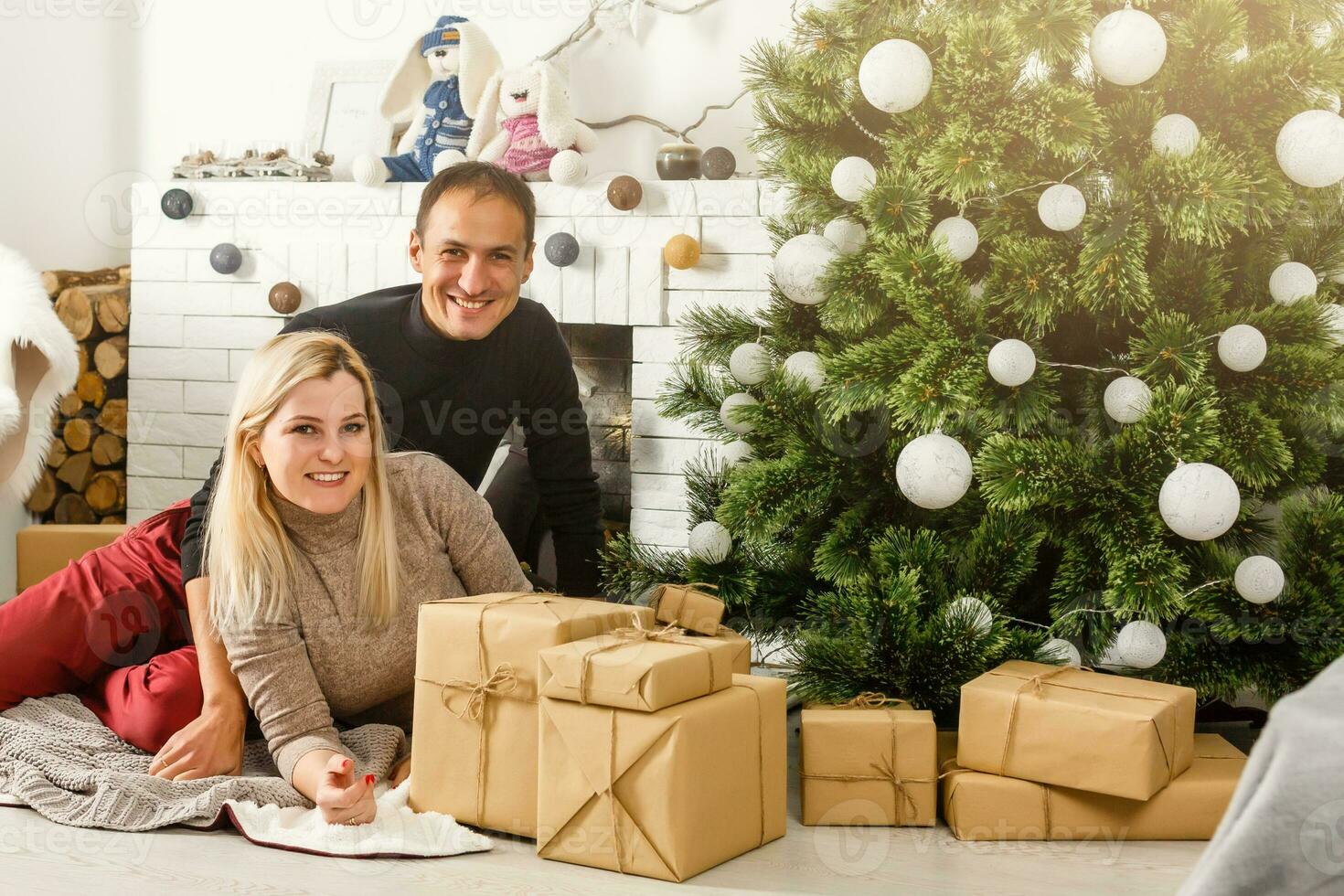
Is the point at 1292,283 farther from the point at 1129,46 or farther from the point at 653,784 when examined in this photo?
the point at 653,784

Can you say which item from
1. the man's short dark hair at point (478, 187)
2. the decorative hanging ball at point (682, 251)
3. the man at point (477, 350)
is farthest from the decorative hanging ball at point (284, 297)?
the decorative hanging ball at point (682, 251)

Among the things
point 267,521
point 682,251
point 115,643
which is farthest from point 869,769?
point 682,251

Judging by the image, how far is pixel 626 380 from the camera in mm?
2926

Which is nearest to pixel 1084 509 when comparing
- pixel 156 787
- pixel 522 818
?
pixel 522 818

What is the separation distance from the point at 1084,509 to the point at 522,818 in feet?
2.92

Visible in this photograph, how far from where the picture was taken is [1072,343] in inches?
70.9

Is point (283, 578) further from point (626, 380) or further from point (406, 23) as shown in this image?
point (406, 23)

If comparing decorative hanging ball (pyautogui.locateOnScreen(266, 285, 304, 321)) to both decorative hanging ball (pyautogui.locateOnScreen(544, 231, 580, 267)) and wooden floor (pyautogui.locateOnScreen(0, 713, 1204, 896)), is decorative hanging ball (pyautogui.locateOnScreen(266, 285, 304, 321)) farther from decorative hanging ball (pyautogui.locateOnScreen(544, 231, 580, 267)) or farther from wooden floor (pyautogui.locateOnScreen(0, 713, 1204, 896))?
wooden floor (pyautogui.locateOnScreen(0, 713, 1204, 896))

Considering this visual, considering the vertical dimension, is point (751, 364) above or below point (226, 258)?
below

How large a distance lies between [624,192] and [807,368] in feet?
2.96

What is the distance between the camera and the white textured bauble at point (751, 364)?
1919mm

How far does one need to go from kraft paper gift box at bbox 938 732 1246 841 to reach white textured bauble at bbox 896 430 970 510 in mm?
368

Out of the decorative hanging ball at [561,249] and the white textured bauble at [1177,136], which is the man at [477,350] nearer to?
the decorative hanging ball at [561,249]

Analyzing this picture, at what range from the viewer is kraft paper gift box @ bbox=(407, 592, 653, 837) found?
1.48 metres
